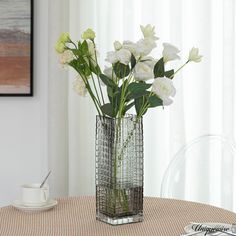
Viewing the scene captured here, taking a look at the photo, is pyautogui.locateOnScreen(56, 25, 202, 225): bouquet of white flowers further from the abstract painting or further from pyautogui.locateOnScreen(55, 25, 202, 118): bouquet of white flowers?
the abstract painting

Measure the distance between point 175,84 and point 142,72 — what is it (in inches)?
49.0

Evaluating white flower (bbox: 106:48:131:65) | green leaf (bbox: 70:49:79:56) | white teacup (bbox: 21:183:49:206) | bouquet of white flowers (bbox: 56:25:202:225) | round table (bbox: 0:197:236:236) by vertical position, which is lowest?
round table (bbox: 0:197:236:236)

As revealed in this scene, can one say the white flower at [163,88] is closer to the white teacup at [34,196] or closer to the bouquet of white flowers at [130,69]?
the bouquet of white flowers at [130,69]

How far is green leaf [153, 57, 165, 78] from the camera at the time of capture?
6.20ft

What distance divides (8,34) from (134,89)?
167 cm

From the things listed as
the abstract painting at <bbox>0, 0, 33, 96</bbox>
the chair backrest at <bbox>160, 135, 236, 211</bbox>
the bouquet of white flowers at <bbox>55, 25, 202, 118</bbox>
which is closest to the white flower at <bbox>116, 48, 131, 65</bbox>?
the bouquet of white flowers at <bbox>55, 25, 202, 118</bbox>

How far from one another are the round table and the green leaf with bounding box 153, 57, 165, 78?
486mm

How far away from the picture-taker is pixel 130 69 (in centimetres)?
188

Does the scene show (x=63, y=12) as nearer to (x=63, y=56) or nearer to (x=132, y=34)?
(x=132, y=34)

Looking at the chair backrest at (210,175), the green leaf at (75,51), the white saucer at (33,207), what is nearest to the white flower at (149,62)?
the green leaf at (75,51)

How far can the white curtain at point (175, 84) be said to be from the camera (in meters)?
3.03

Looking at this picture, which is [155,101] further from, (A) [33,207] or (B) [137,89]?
(A) [33,207]

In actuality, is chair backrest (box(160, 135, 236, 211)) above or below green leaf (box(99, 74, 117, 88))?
below

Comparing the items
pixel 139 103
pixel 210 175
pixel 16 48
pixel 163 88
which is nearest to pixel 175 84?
pixel 210 175
